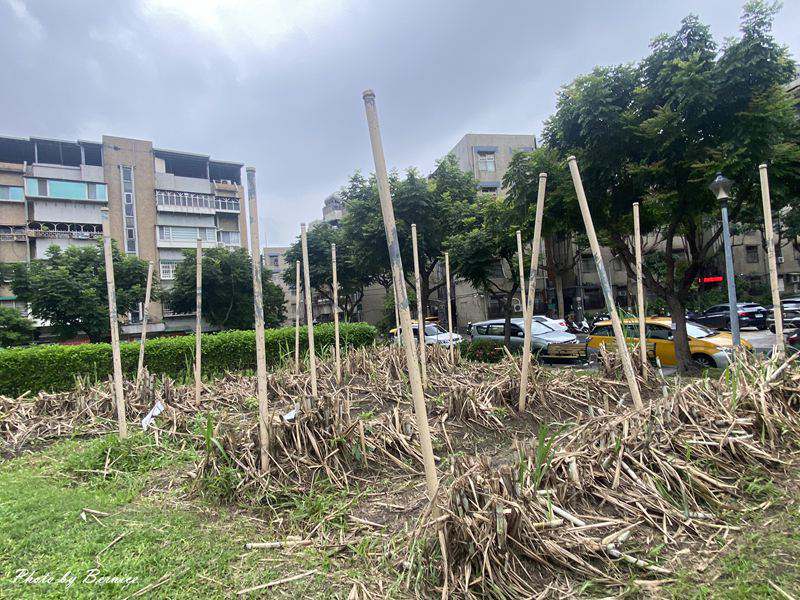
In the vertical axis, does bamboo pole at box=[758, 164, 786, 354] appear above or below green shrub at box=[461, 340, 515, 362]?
above

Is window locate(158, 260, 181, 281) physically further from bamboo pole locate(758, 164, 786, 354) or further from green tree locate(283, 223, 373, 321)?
bamboo pole locate(758, 164, 786, 354)

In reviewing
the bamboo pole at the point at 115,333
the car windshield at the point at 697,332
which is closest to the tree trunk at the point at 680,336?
the car windshield at the point at 697,332

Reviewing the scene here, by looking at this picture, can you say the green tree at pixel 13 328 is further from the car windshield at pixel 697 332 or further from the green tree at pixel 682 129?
the car windshield at pixel 697 332

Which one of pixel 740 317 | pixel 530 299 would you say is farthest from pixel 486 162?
pixel 530 299

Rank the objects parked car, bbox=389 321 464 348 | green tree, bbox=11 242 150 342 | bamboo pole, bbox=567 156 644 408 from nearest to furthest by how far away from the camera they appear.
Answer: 1. bamboo pole, bbox=567 156 644 408
2. parked car, bbox=389 321 464 348
3. green tree, bbox=11 242 150 342

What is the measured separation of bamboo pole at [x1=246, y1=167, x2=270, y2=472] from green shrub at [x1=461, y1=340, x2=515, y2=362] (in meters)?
8.12

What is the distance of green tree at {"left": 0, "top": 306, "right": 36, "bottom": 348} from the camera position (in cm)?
1972

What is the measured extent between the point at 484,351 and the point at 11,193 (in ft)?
120

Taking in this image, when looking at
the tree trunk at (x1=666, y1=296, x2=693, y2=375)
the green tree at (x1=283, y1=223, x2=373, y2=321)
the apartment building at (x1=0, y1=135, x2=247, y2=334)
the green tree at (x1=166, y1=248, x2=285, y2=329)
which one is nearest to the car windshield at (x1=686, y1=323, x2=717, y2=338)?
the tree trunk at (x1=666, y1=296, x2=693, y2=375)

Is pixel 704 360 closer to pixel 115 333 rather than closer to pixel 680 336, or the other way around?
pixel 680 336

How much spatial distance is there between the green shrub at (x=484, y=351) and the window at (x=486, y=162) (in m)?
22.5

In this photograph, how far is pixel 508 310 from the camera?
12.4 meters

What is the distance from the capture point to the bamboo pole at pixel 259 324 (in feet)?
11.0

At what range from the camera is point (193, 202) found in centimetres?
3722
